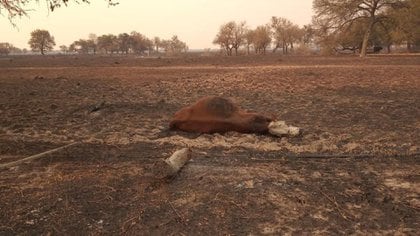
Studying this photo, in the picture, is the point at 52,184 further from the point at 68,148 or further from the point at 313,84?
the point at 313,84

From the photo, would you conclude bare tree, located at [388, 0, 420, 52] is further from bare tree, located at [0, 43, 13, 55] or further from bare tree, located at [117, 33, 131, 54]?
bare tree, located at [0, 43, 13, 55]

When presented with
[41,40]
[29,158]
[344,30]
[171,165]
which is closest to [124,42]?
[41,40]

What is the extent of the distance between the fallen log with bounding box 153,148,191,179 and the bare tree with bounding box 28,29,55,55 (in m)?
102

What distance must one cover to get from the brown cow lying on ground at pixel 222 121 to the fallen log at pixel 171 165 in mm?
1593

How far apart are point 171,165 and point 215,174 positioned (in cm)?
59

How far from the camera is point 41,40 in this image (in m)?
101

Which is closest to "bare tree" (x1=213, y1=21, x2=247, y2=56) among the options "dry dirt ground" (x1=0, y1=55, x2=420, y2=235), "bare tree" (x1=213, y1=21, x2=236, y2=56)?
"bare tree" (x1=213, y1=21, x2=236, y2=56)

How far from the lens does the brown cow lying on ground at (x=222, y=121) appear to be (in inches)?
288

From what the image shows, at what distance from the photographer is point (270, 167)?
562 centimetres

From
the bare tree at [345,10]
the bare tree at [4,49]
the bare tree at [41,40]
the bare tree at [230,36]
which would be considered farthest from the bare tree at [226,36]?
the bare tree at [4,49]

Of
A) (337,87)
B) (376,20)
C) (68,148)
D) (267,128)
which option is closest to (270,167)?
(267,128)

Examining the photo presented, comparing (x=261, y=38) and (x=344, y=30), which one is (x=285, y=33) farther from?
(x=344, y=30)

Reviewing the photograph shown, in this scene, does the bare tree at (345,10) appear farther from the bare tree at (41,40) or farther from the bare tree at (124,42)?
the bare tree at (41,40)

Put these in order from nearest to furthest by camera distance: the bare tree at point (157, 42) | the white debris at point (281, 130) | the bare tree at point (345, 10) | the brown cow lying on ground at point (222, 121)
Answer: the white debris at point (281, 130) < the brown cow lying on ground at point (222, 121) < the bare tree at point (345, 10) < the bare tree at point (157, 42)
